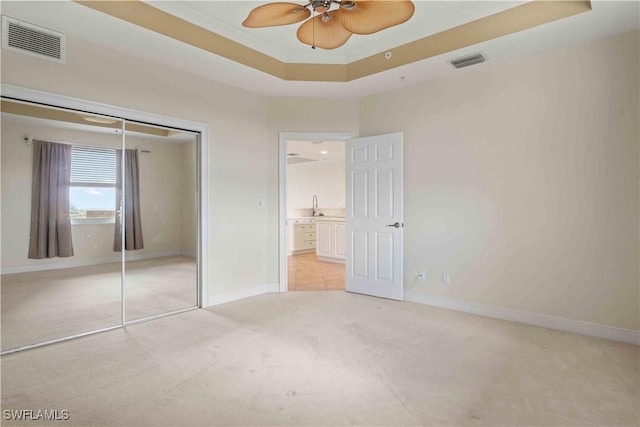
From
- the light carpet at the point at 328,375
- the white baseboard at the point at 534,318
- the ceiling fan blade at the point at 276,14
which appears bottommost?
the light carpet at the point at 328,375

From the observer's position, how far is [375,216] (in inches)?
179

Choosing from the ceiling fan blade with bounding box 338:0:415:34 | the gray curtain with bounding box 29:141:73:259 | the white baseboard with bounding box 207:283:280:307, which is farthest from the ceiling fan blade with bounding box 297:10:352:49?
the white baseboard with bounding box 207:283:280:307

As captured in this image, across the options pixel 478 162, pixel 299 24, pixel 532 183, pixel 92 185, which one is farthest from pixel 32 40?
pixel 532 183

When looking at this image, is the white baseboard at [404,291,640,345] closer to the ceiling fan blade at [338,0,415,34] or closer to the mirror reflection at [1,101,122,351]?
the ceiling fan blade at [338,0,415,34]

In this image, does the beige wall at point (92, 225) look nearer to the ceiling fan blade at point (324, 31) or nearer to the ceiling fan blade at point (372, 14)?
the ceiling fan blade at point (324, 31)

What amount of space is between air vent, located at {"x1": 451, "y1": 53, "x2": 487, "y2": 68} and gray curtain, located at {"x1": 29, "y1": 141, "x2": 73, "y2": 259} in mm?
4003

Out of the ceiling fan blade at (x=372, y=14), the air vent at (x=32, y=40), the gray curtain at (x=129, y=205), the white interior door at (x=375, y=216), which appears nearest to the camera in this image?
the ceiling fan blade at (x=372, y=14)

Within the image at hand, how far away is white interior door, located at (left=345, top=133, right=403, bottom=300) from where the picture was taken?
4.35 m

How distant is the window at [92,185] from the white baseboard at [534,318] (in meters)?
3.62

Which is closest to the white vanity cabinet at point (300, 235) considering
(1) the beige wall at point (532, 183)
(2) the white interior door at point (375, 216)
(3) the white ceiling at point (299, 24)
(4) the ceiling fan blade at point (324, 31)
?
(2) the white interior door at point (375, 216)

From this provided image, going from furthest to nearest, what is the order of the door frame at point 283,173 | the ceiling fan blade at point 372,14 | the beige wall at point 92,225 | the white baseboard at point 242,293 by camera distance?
1. the door frame at point 283,173
2. the white baseboard at point 242,293
3. the beige wall at point 92,225
4. the ceiling fan blade at point 372,14

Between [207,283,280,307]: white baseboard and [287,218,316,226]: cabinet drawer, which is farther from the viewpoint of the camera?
[287,218,316,226]: cabinet drawer

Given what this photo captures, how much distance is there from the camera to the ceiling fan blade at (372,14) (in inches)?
76.9

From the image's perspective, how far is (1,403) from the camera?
6.74 feet
